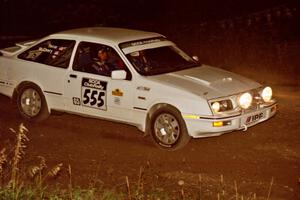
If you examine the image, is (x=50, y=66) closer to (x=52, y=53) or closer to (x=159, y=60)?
(x=52, y=53)

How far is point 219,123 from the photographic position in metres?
9.09

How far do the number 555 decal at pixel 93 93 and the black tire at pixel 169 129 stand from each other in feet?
2.64

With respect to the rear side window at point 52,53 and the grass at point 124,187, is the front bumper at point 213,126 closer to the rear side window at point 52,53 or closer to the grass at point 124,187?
the grass at point 124,187

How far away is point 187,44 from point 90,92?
817 cm

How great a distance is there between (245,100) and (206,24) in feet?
37.7

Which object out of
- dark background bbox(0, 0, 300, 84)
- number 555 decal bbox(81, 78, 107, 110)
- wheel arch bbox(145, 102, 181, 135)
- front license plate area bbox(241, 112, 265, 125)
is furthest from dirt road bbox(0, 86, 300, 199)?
dark background bbox(0, 0, 300, 84)

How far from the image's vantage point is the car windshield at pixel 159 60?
9.89 metres

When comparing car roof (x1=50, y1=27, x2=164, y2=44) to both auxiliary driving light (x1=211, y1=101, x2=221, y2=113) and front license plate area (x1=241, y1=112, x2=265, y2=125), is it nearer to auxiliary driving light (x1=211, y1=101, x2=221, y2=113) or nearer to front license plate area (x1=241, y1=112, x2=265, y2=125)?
auxiliary driving light (x1=211, y1=101, x2=221, y2=113)

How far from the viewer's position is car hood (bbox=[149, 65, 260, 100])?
9328mm

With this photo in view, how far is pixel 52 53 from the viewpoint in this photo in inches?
423

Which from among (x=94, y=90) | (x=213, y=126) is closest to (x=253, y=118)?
(x=213, y=126)

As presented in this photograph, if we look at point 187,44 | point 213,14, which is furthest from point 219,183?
point 213,14

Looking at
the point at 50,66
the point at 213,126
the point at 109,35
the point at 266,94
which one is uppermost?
the point at 109,35

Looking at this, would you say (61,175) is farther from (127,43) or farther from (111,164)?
(127,43)
